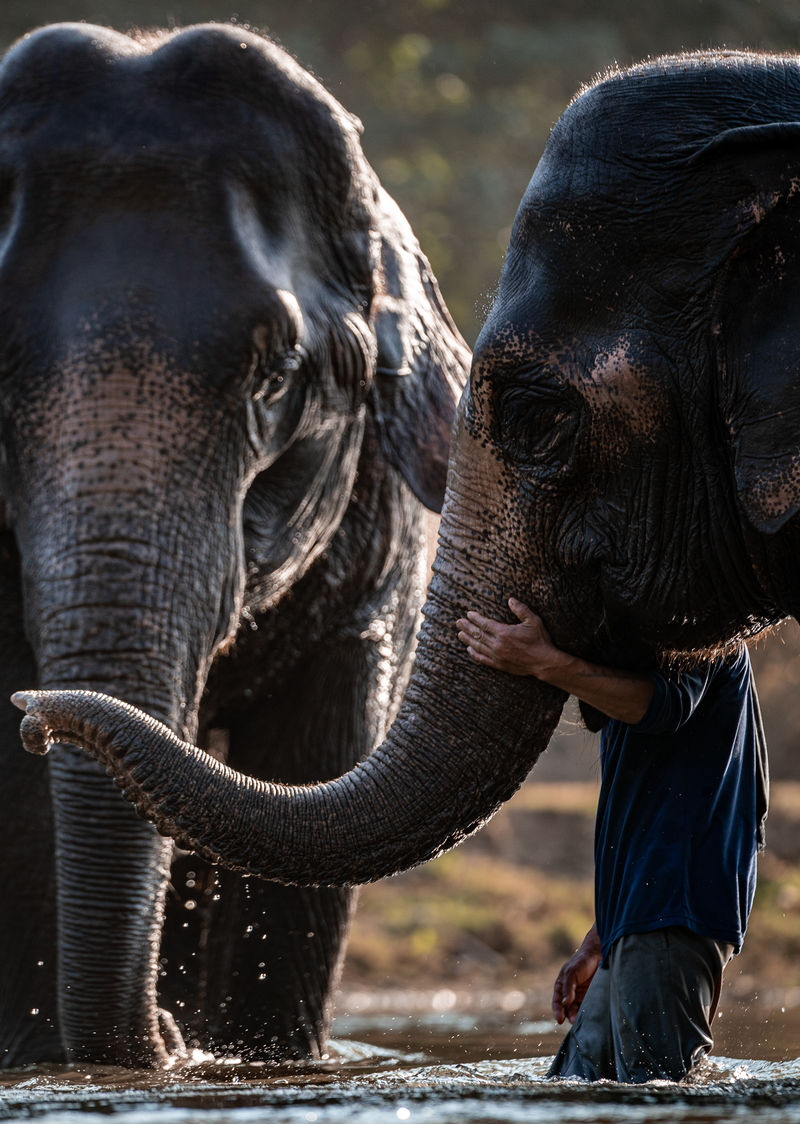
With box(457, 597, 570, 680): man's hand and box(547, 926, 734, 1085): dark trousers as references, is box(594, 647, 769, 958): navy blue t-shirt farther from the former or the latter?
box(457, 597, 570, 680): man's hand

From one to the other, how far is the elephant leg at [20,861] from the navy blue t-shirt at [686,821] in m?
1.66

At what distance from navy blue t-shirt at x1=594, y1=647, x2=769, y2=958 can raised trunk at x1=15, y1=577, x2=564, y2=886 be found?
1.45ft

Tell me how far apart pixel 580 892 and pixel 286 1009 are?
4.07 metres

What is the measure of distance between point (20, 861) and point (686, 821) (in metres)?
1.93

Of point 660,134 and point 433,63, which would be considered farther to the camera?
point 433,63

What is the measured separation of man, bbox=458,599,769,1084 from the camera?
3742mm

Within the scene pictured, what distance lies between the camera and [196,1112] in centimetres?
286

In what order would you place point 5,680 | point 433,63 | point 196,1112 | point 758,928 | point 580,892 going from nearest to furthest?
point 196,1112 < point 5,680 < point 758,928 < point 580,892 < point 433,63

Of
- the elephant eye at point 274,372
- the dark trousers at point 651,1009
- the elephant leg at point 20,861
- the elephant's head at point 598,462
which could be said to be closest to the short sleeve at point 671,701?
the elephant's head at point 598,462

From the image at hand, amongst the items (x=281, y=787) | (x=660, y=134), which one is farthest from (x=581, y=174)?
(x=281, y=787)

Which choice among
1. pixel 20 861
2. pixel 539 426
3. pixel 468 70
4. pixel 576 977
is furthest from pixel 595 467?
pixel 468 70

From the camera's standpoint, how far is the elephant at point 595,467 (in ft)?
10.4

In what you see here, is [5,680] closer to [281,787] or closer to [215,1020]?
[215,1020]

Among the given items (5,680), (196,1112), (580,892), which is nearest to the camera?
(196,1112)
